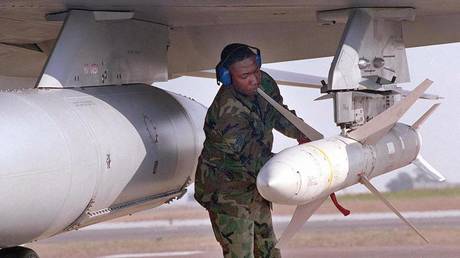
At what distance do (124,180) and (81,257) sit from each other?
5582 mm

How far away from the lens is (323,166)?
9.31m

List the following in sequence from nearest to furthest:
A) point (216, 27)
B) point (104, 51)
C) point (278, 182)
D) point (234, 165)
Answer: point (278, 182) < point (234, 165) < point (104, 51) < point (216, 27)

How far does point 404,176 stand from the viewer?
54.7ft

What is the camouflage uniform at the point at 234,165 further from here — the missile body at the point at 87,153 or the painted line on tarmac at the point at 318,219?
the painted line on tarmac at the point at 318,219

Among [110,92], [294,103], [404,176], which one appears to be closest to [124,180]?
[110,92]

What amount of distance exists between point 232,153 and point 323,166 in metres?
1.01

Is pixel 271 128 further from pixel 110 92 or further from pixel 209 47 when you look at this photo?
pixel 209 47

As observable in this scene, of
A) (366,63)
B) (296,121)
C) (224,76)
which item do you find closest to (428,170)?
(366,63)

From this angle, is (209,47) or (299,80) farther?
(299,80)

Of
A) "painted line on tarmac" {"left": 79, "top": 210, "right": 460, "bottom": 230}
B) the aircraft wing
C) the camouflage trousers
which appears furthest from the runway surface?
the camouflage trousers

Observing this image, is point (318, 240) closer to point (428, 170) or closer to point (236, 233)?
point (428, 170)

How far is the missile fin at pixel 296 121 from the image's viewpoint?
32.5 ft

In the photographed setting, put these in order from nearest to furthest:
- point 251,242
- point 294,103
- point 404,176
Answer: point 251,242 → point 404,176 → point 294,103

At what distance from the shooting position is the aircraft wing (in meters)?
10.6
